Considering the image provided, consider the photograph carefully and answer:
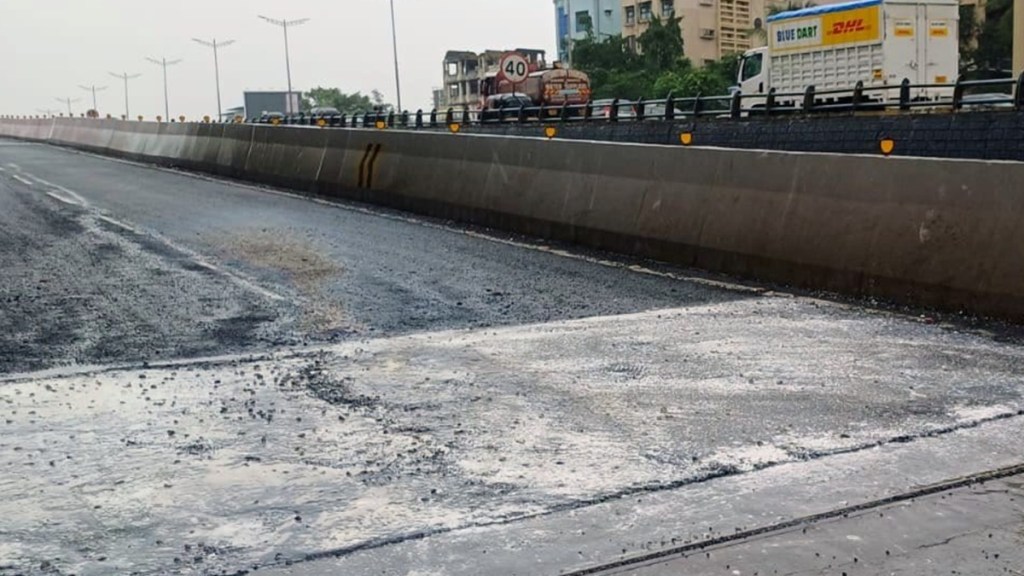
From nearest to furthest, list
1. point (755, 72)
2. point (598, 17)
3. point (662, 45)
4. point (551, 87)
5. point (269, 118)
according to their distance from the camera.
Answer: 1. point (755, 72)
2. point (551, 87)
3. point (269, 118)
4. point (662, 45)
5. point (598, 17)

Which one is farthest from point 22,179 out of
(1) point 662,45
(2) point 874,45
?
(1) point 662,45

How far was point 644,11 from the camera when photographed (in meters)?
102

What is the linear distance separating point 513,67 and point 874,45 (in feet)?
41.7

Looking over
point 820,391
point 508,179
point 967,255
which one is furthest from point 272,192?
point 820,391

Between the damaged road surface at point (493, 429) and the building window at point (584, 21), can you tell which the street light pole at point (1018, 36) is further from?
the building window at point (584, 21)

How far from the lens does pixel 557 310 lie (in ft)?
28.9

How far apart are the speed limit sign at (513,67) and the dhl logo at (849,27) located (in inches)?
438

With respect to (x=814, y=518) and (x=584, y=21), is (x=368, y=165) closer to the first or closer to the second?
(x=814, y=518)

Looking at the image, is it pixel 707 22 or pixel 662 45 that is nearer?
pixel 662 45

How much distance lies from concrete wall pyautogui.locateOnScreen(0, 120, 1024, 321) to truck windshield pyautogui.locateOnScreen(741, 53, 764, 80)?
1008 inches

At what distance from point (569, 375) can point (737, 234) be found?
4.27m

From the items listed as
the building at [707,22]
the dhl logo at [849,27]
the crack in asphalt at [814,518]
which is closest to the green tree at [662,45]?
the building at [707,22]

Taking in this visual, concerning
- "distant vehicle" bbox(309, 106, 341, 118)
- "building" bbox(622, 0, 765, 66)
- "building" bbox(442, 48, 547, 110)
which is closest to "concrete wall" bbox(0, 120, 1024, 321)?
"distant vehicle" bbox(309, 106, 341, 118)

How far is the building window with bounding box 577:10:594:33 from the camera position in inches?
4085
